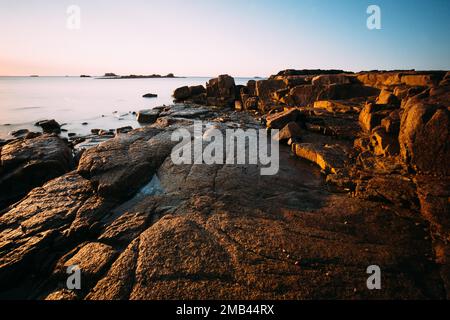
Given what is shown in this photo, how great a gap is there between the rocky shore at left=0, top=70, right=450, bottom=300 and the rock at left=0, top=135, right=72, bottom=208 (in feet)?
0.13

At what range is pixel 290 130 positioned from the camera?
11.0m

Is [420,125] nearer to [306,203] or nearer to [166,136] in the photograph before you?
[306,203]

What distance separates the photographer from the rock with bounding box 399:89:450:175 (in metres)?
5.63

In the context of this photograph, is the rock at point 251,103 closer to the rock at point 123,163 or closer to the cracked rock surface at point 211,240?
the rock at point 123,163

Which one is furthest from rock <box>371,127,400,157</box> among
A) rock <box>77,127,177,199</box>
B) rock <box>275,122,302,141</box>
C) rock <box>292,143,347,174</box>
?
rock <box>77,127,177,199</box>

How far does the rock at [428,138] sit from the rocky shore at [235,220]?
3 cm

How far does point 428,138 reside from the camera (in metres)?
5.87

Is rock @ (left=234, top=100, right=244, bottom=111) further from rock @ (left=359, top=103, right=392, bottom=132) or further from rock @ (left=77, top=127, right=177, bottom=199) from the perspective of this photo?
rock @ (left=77, top=127, right=177, bottom=199)

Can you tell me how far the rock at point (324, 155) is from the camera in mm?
7645

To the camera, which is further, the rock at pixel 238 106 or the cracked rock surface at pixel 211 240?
the rock at pixel 238 106


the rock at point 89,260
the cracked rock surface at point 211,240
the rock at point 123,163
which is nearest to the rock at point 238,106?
the rock at point 123,163

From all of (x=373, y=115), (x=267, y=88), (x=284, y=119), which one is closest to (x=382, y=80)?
(x=373, y=115)

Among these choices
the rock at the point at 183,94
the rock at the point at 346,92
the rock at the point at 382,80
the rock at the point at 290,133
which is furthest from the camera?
the rock at the point at 183,94
